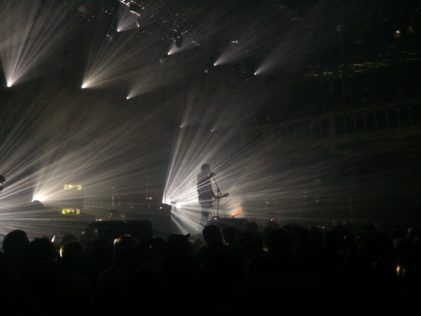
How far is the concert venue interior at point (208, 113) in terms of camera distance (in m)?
11.6

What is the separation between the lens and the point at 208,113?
16.4 metres

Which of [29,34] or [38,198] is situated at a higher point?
[29,34]

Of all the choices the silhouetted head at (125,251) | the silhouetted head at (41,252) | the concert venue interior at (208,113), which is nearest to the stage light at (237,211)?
the concert venue interior at (208,113)

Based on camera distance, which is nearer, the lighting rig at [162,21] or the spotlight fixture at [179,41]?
the lighting rig at [162,21]

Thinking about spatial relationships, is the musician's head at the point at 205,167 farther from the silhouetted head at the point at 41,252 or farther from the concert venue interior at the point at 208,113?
the silhouetted head at the point at 41,252

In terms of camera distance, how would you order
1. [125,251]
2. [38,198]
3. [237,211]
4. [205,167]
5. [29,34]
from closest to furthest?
[125,251] < [205,167] < [29,34] < [38,198] < [237,211]

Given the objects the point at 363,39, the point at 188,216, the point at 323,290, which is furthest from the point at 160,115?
the point at 323,290

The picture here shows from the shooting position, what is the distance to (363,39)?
1419 cm

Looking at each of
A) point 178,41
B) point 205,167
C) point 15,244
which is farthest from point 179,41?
point 15,244

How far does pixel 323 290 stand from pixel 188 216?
10.5 m

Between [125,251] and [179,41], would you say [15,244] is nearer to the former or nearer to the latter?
[125,251]

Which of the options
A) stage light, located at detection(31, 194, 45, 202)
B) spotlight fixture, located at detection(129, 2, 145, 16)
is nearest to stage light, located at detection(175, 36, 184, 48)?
spotlight fixture, located at detection(129, 2, 145, 16)

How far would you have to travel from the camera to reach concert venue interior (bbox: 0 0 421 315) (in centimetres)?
1156

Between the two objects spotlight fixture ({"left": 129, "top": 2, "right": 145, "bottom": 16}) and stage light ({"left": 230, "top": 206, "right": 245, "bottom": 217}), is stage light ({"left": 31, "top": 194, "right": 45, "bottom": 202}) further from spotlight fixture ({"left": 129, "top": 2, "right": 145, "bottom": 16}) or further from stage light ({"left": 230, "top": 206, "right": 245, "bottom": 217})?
spotlight fixture ({"left": 129, "top": 2, "right": 145, "bottom": 16})
